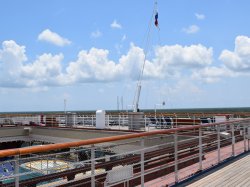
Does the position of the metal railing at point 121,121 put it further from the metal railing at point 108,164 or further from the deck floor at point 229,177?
the deck floor at point 229,177

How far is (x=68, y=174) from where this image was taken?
4844 millimetres

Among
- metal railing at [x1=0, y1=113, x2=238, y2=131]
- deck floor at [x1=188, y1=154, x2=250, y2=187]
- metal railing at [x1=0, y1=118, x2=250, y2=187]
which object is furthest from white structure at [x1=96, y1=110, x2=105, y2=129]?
deck floor at [x1=188, y1=154, x2=250, y2=187]

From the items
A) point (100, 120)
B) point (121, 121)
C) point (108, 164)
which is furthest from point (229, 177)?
point (121, 121)

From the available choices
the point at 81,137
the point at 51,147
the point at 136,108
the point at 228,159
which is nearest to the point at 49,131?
the point at 81,137

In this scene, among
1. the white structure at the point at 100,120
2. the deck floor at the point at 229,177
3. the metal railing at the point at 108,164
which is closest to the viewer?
the metal railing at the point at 108,164

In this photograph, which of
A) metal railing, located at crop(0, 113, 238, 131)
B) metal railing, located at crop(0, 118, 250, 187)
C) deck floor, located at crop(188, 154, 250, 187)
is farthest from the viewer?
metal railing, located at crop(0, 113, 238, 131)

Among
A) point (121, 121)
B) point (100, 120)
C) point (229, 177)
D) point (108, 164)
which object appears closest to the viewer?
point (108, 164)

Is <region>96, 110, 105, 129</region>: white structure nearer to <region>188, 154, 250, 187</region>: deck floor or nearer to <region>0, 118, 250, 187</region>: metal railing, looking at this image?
<region>0, 118, 250, 187</region>: metal railing

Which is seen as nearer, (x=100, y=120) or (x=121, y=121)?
(x=100, y=120)

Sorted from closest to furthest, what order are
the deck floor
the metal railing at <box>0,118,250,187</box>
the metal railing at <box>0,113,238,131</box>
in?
the metal railing at <box>0,118,250,187</box>, the deck floor, the metal railing at <box>0,113,238,131</box>

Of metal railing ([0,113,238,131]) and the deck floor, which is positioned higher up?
metal railing ([0,113,238,131])

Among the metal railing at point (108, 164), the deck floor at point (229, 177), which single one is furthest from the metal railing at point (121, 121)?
the deck floor at point (229, 177)

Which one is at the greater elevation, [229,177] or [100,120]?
Answer: [100,120]

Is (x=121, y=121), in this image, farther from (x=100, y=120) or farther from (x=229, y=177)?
(x=229, y=177)
